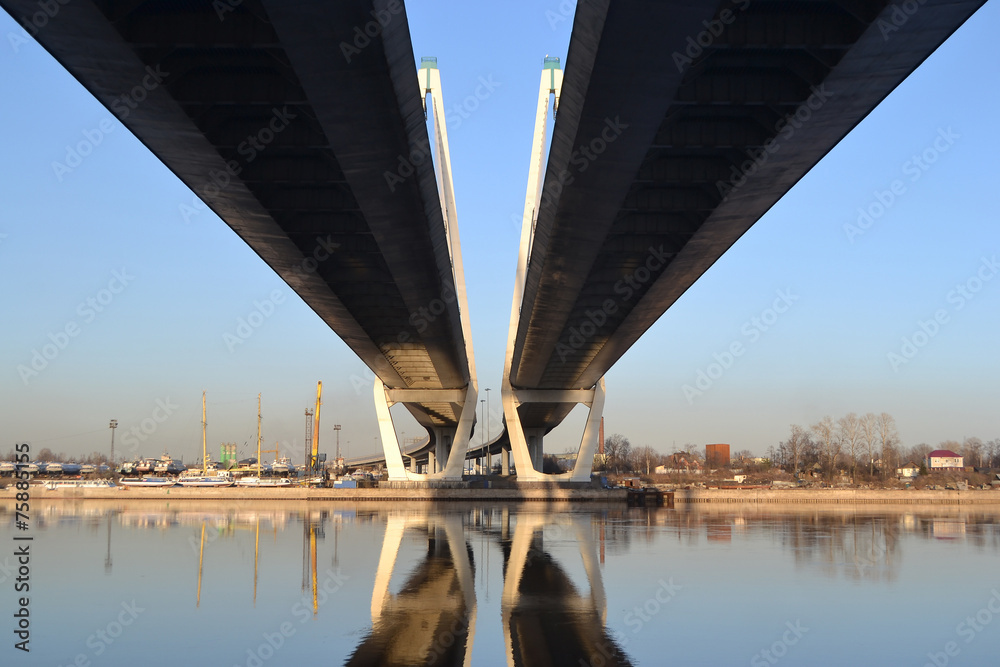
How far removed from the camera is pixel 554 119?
820 inches

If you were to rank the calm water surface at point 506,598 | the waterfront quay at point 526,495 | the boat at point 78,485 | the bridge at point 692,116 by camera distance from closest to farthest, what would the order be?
the calm water surface at point 506,598, the bridge at point 692,116, the waterfront quay at point 526,495, the boat at point 78,485

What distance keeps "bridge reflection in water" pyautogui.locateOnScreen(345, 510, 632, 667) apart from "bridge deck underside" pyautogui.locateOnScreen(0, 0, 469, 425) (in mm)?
8938

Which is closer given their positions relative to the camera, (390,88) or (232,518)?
(390,88)

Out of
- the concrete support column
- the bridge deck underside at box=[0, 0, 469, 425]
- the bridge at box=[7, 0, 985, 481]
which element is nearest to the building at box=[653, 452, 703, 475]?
the concrete support column

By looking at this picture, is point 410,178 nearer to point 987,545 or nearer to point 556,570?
point 556,570

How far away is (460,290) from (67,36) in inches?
1717

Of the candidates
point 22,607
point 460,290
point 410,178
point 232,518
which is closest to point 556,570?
point 410,178

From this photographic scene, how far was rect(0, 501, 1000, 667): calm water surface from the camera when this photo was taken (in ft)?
39.7

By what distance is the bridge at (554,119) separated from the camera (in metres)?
13.3

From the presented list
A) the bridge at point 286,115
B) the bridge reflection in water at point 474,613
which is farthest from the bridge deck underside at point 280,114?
the bridge reflection in water at point 474,613

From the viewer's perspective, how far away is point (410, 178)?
792 inches

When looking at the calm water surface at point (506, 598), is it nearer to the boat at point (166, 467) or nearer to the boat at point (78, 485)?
the boat at point (78, 485)

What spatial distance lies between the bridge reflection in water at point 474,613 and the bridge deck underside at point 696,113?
8821 mm

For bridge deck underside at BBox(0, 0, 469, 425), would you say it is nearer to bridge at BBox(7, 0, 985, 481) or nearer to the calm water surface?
bridge at BBox(7, 0, 985, 481)
